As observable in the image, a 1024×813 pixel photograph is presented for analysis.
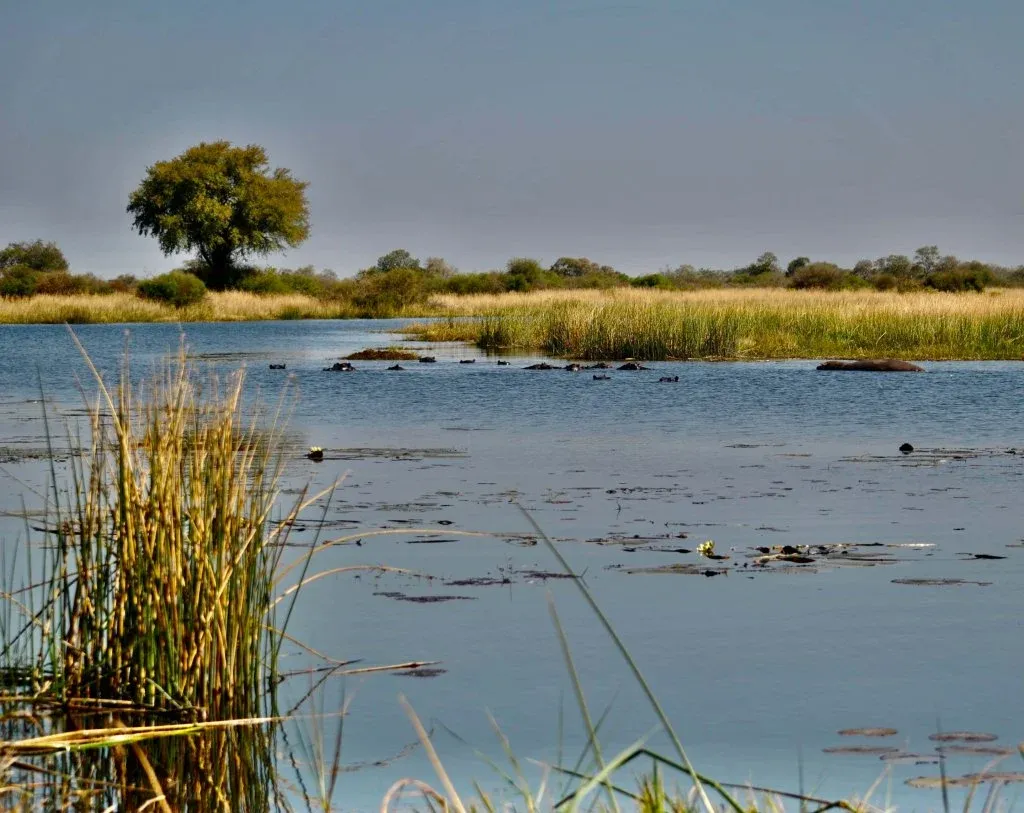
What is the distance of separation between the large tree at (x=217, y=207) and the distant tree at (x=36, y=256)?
18364 millimetres

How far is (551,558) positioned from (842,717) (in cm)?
266

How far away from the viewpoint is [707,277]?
8538 centimetres

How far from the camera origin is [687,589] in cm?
588

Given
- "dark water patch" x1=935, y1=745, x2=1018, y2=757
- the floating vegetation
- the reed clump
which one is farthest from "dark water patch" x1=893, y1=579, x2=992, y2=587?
the floating vegetation

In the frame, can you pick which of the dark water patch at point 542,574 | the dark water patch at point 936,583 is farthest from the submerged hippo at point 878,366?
the dark water patch at point 542,574

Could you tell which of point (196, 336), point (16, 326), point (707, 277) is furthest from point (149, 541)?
point (707, 277)

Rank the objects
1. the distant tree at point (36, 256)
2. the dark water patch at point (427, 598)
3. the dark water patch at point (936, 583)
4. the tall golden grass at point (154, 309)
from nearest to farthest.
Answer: the dark water patch at point (427, 598)
the dark water patch at point (936, 583)
the tall golden grass at point (154, 309)
the distant tree at point (36, 256)

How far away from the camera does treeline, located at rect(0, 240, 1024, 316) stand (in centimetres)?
5238

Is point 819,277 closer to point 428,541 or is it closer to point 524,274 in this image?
point 524,274

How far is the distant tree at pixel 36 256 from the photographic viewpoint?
3100 inches

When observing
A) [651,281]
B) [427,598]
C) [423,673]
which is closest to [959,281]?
[651,281]

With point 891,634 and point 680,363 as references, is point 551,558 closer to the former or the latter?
point 891,634

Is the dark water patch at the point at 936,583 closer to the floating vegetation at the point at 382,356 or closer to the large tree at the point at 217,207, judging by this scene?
the floating vegetation at the point at 382,356

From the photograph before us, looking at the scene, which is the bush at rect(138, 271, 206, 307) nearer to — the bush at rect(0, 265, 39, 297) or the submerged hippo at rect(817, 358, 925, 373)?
the bush at rect(0, 265, 39, 297)
